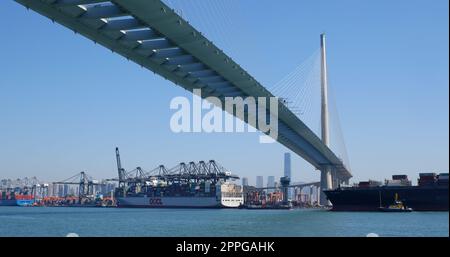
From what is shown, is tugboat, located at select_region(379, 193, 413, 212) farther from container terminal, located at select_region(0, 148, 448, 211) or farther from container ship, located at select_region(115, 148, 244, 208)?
container ship, located at select_region(115, 148, 244, 208)

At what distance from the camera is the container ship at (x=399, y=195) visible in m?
68.1

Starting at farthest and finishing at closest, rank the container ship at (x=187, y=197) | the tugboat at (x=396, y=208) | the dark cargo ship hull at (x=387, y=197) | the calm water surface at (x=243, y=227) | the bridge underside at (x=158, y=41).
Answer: the container ship at (x=187, y=197) < the dark cargo ship hull at (x=387, y=197) < the tugboat at (x=396, y=208) < the calm water surface at (x=243, y=227) < the bridge underside at (x=158, y=41)

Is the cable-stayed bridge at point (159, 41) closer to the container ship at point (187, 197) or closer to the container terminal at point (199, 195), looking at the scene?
the container terminal at point (199, 195)

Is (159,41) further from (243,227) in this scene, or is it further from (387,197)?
(387,197)

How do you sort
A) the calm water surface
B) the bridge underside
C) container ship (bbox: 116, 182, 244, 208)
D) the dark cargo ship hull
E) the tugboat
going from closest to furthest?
1. the bridge underside
2. the calm water surface
3. the tugboat
4. the dark cargo ship hull
5. container ship (bbox: 116, 182, 244, 208)

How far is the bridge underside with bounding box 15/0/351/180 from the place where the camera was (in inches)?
893

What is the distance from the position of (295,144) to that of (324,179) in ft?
75.8

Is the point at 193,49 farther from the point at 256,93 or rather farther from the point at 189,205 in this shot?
the point at 189,205

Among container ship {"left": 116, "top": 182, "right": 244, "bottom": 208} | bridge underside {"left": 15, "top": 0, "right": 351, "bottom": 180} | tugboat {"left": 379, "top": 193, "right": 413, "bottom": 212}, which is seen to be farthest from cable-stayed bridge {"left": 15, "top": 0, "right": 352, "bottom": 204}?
container ship {"left": 116, "top": 182, "right": 244, "bottom": 208}

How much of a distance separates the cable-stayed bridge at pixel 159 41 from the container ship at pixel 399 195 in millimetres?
37289

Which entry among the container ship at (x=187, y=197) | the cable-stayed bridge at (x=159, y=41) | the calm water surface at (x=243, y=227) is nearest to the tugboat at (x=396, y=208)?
the calm water surface at (x=243, y=227)

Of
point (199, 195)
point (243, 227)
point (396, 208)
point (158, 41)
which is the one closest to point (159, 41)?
point (158, 41)

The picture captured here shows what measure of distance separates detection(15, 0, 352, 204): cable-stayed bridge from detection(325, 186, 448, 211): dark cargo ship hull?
37.3 m
